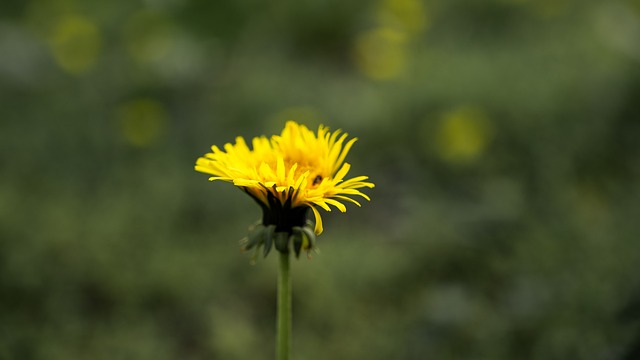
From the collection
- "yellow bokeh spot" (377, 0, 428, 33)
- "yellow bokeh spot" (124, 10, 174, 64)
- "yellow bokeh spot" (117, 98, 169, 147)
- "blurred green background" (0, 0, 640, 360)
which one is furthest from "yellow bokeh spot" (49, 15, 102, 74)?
"yellow bokeh spot" (377, 0, 428, 33)

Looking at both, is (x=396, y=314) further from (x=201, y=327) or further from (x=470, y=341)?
(x=201, y=327)

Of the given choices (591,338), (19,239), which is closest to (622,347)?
(591,338)

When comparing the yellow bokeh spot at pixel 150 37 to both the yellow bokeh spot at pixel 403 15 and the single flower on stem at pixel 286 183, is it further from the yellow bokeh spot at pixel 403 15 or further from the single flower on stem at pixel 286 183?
the single flower on stem at pixel 286 183

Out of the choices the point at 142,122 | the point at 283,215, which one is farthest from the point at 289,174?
the point at 142,122

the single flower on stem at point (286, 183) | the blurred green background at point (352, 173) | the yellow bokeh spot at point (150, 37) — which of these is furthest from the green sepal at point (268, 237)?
the yellow bokeh spot at point (150, 37)

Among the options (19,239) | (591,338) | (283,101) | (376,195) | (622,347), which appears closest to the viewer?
(622,347)

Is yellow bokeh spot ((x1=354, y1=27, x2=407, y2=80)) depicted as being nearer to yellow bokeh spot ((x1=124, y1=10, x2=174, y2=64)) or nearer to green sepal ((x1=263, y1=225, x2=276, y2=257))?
yellow bokeh spot ((x1=124, y1=10, x2=174, y2=64))

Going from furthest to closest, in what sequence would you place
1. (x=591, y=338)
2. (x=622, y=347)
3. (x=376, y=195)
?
(x=376, y=195) → (x=591, y=338) → (x=622, y=347)
